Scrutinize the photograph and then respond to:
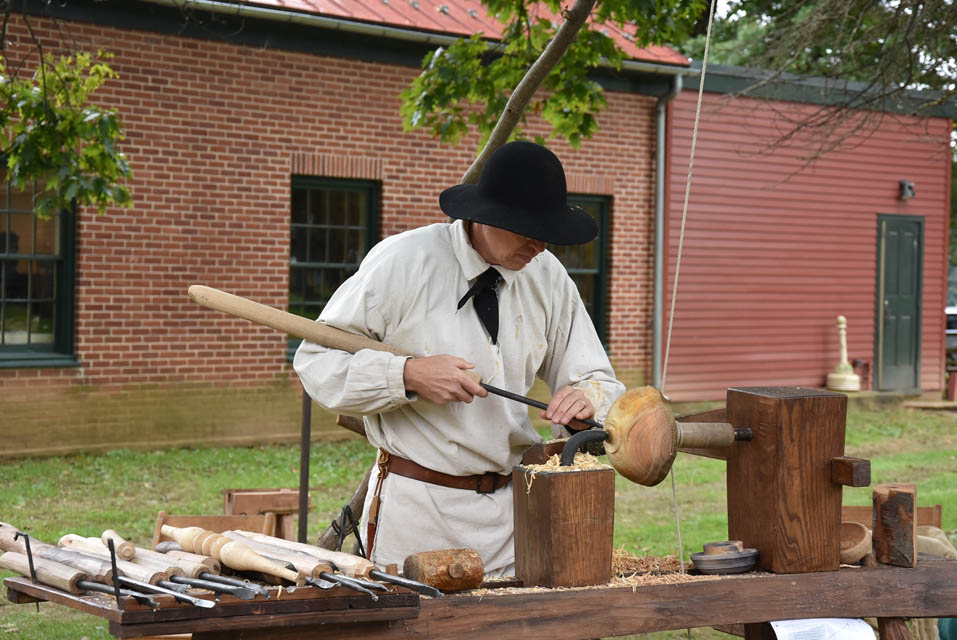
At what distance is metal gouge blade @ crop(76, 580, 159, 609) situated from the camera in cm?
189

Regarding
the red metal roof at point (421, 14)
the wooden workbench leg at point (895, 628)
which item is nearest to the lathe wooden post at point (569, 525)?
the wooden workbench leg at point (895, 628)

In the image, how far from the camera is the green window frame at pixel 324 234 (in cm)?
1016

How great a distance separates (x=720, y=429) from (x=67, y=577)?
1.45 metres

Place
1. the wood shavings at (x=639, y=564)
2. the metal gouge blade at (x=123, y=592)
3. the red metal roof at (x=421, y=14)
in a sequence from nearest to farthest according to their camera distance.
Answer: the metal gouge blade at (x=123, y=592), the wood shavings at (x=639, y=564), the red metal roof at (x=421, y=14)

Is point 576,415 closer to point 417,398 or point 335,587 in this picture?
point 417,398

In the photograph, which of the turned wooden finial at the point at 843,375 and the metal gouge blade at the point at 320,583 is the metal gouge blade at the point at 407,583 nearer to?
the metal gouge blade at the point at 320,583

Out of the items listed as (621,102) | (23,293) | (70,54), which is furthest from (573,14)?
(621,102)

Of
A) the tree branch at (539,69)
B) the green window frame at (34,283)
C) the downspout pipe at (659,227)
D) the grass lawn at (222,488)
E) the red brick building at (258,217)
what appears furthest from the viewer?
the downspout pipe at (659,227)

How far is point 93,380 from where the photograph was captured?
9188 millimetres

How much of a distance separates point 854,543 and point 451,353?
111cm

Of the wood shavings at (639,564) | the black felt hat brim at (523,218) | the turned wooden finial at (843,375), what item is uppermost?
the black felt hat brim at (523,218)

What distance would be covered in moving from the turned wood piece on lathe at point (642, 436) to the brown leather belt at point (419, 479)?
62 cm

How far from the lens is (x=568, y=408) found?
107 inches

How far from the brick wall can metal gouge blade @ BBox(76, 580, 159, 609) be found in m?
7.43
